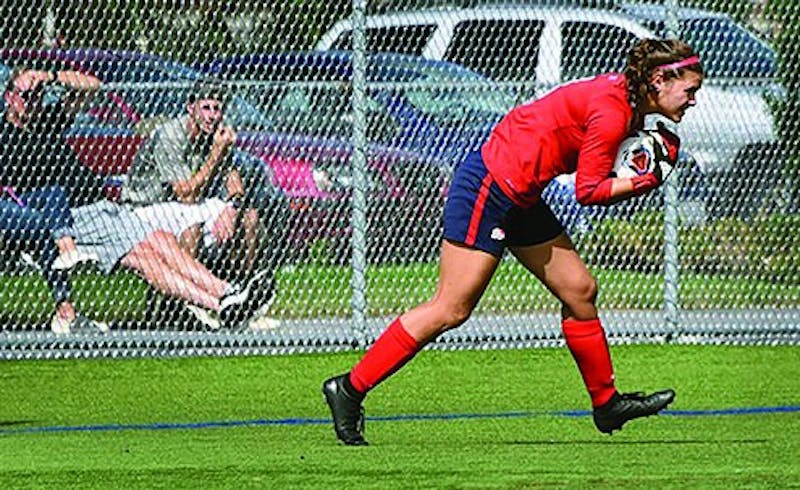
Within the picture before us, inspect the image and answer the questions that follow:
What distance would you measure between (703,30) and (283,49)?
113 inches

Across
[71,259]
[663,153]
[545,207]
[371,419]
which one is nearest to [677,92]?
[663,153]

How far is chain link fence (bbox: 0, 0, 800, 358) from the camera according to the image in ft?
43.8

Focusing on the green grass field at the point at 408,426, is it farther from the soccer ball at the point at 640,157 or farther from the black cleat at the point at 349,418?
the soccer ball at the point at 640,157

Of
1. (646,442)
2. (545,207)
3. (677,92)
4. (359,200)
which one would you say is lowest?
(646,442)

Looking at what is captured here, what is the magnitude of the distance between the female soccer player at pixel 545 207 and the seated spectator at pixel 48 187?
473 centimetres

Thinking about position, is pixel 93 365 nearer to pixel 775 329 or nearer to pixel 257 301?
pixel 257 301

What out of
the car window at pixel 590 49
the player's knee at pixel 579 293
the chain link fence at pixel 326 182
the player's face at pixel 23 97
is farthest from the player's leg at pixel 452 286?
the car window at pixel 590 49

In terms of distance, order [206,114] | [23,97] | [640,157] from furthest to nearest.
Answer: [206,114]
[23,97]
[640,157]

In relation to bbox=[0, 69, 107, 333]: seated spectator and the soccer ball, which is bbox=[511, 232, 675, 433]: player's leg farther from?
bbox=[0, 69, 107, 333]: seated spectator

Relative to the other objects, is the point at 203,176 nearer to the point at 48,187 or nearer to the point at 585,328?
the point at 48,187

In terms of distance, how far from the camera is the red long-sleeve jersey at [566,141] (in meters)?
8.44

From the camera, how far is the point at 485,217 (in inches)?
341

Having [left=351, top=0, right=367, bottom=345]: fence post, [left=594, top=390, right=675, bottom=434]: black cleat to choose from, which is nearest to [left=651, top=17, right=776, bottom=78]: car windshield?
[left=351, top=0, right=367, bottom=345]: fence post

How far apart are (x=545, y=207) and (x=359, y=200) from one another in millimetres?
4540
